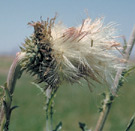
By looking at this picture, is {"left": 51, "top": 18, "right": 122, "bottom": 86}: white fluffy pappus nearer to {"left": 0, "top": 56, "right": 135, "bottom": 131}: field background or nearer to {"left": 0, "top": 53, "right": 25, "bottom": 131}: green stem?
{"left": 0, "top": 53, "right": 25, "bottom": 131}: green stem

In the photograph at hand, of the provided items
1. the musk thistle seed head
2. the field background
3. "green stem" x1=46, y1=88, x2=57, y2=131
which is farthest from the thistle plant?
the field background

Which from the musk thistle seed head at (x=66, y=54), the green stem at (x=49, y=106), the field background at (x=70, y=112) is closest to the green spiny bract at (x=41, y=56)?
the musk thistle seed head at (x=66, y=54)

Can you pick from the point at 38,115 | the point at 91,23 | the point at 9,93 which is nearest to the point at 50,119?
the point at 9,93

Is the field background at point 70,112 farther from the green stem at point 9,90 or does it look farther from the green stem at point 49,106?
the green stem at point 9,90

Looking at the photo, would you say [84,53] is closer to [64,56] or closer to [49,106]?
[64,56]

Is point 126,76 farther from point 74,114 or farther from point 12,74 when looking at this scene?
point 74,114

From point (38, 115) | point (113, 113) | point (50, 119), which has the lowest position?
point (113, 113)

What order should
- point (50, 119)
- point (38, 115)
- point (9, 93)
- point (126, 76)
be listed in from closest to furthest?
point (9, 93) → point (126, 76) → point (50, 119) → point (38, 115)

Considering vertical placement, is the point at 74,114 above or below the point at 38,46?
below
